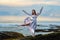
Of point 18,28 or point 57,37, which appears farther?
point 18,28

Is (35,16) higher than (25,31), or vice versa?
(35,16)

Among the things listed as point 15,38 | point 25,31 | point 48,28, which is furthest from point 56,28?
point 15,38

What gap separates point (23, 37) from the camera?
56.8 ft

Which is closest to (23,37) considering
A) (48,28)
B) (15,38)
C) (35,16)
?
(15,38)

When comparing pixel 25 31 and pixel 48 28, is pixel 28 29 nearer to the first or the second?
pixel 25 31

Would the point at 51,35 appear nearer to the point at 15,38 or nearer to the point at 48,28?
the point at 15,38

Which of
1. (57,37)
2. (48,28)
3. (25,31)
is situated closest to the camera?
(57,37)

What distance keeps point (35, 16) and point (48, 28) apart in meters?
4.61

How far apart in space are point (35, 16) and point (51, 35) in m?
1.70

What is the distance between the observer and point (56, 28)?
21.8 m

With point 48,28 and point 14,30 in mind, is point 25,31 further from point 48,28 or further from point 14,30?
point 48,28

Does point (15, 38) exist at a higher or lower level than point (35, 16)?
lower

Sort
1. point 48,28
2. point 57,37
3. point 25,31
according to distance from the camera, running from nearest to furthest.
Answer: point 57,37 → point 25,31 → point 48,28

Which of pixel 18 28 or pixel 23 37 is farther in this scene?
pixel 18 28
